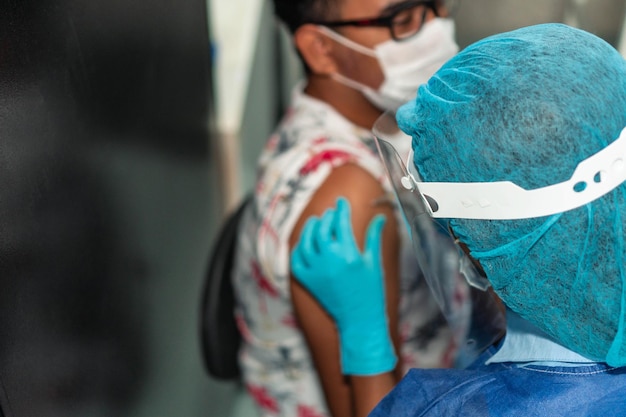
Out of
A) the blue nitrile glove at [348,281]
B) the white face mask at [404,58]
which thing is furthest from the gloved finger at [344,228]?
the white face mask at [404,58]

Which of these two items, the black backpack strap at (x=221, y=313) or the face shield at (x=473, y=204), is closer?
the face shield at (x=473, y=204)

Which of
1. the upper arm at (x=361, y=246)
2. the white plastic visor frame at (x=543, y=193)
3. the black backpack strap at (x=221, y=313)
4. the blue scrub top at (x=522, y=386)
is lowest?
the black backpack strap at (x=221, y=313)

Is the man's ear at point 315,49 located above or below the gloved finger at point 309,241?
above

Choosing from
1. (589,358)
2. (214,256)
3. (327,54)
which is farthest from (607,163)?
(214,256)

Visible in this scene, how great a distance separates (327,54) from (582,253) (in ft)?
2.64

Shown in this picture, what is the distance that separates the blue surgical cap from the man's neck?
1.95 ft

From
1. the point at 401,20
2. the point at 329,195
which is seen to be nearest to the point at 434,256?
the point at 329,195

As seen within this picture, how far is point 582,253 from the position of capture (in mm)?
674

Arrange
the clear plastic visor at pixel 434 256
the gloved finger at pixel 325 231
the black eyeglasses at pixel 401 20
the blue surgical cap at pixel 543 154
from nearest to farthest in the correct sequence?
the blue surgical cap at pixel 543 154 < the clear plastic visor at pixel 434 256 < the gloved finger at pixel 325 231 < the black eyeglasses at pixel 401 20

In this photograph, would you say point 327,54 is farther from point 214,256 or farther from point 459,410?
point 459,410

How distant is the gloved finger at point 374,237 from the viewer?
1158 millimetres

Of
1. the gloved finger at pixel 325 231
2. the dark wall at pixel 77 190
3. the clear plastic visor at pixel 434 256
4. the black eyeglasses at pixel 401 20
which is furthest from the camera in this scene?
the black eyeglasses at pixel 401 20

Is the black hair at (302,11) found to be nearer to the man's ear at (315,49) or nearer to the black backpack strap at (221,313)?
the man's ear at (315,49)

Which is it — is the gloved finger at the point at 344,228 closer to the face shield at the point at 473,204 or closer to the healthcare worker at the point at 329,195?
the healthcare worker at the point at 329,195
